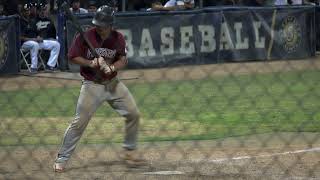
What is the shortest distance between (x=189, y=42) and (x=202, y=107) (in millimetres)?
6450

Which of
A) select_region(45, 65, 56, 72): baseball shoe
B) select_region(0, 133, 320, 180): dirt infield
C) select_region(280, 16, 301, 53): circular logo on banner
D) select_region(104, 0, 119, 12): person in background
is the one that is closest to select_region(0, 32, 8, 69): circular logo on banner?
select_region(45, 65, 56, 72): baseball shoe

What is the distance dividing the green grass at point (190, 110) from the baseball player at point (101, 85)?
4.24 feet

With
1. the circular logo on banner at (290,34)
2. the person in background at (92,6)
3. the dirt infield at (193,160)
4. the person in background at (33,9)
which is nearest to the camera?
the dirt infield at (193,160)

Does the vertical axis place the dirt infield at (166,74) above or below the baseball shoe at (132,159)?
below

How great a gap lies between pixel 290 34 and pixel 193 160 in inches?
484

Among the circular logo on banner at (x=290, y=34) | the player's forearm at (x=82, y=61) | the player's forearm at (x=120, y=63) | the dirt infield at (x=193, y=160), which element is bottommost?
the circular logo on banner at (x=290, y=34)

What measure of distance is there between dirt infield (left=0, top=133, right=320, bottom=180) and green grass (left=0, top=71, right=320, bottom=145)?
52cm

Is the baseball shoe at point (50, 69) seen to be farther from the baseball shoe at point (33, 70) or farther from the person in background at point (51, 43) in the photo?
the baseball shoe at point (33, 70)

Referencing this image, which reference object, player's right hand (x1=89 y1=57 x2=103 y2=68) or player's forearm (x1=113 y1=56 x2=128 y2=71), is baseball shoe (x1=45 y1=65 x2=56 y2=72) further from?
player's right hand (x1=89 y1=57 x2=103 y2=68)

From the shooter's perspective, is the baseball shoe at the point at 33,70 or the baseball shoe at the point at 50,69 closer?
the baseball shoe at the point at 33,70

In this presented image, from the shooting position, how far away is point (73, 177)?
24.5 feet

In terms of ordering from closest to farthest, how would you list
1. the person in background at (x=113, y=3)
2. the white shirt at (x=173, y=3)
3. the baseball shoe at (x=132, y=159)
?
the baseball shoe at (x=132, y=159) → the person in background at (x=113, y=3) → the white shirt at (x=173, y=3)

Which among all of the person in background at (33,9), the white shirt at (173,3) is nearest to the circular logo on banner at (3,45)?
the person in background at (33,9)

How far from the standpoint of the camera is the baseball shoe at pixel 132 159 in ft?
26.5
